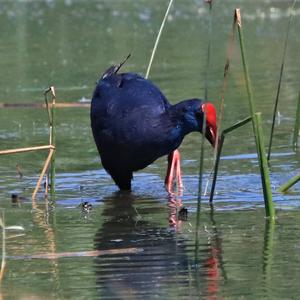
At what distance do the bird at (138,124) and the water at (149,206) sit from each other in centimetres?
27

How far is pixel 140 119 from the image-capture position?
21.8 ft

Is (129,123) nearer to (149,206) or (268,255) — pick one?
(149,206)

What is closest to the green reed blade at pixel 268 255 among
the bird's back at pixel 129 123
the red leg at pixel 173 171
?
the bird's back at pixel 129 123

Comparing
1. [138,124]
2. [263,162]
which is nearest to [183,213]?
[138,124]

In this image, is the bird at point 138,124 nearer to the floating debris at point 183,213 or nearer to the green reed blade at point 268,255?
the floating debris at point 183,213

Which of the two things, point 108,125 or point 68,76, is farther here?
point 68,76

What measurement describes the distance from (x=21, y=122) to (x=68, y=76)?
3.28 meters

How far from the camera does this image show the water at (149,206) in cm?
483

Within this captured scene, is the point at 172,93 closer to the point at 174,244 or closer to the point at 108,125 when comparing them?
the point at 108,125

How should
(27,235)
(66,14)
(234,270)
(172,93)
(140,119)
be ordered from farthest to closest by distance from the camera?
(66,14), (172,93), (140,119), (27,235), (234,270)

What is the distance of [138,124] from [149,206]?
0.55 meters

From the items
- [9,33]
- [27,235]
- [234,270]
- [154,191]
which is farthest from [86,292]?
[9,33]

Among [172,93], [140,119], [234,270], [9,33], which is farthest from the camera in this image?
[9,33]

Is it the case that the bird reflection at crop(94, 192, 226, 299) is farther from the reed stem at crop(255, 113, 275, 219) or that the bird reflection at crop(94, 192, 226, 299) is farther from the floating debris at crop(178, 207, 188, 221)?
the reed stem at crop(255, 113, 275, 219)
